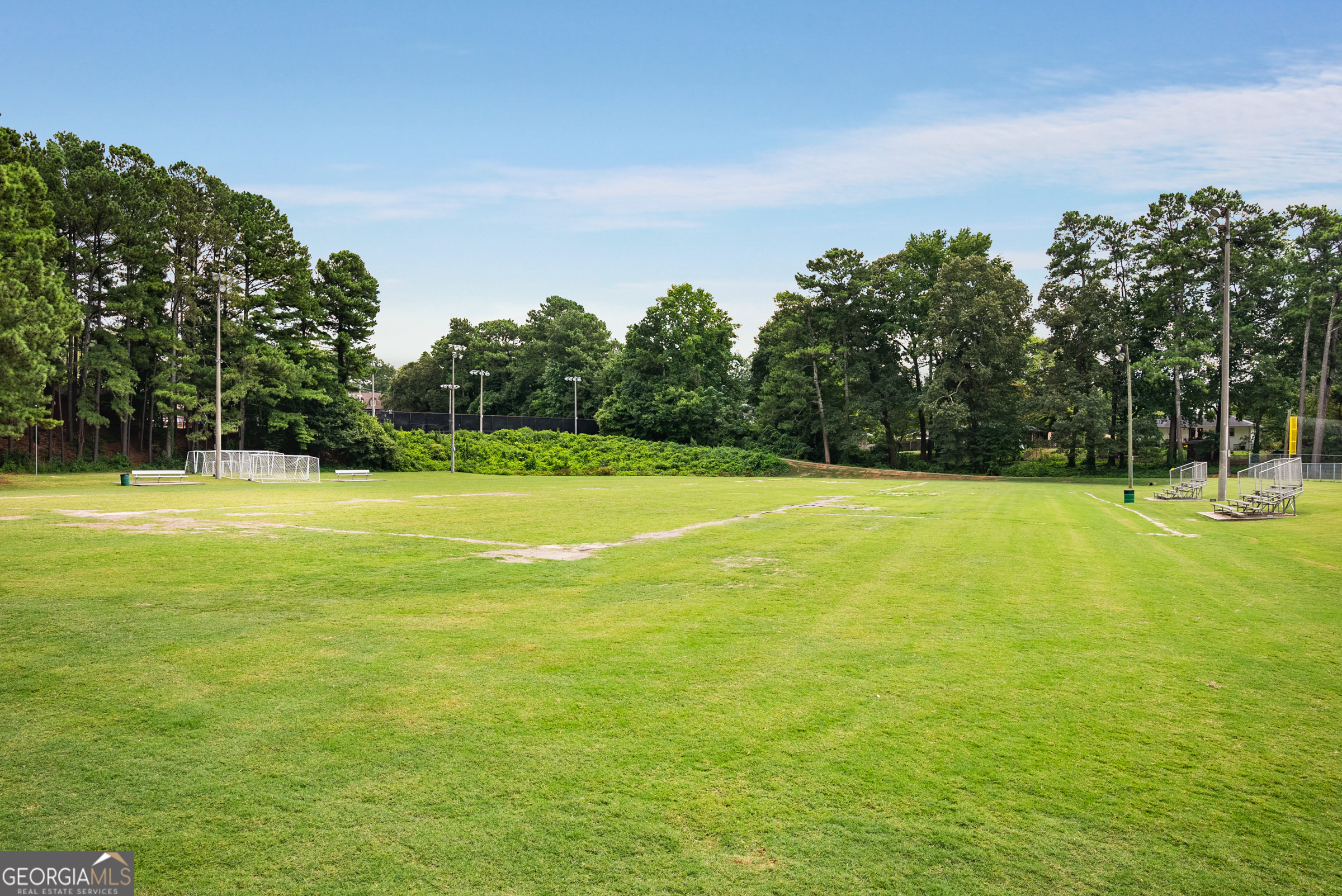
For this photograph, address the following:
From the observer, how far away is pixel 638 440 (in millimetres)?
60219

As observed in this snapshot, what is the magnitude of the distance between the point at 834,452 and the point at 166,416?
153ft

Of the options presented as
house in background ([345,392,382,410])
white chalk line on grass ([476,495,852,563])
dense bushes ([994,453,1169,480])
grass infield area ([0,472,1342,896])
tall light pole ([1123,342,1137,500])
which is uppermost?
house in background ([345,392,382,410])

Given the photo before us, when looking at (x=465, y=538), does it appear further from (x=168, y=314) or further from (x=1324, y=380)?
(x=1324, y=380)

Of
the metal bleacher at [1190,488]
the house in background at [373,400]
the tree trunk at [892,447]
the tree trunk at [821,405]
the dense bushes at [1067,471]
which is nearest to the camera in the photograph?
the metal bleacher at [1190,488]

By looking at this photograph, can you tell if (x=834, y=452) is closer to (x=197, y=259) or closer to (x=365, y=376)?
(x=365, y=376)

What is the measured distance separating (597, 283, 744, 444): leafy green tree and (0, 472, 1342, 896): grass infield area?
52856mm

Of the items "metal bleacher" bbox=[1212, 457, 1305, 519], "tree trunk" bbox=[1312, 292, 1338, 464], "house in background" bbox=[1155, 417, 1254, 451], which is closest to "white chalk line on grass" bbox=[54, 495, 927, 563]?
"metal bleacher" bbox=[1212, 457, 1305, 519]

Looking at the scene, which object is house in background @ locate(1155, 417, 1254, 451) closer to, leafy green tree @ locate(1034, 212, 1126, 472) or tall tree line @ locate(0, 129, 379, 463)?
leafy green tree @ locate(1034, 212, 1126, 472)

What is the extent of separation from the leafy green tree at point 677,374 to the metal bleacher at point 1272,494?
4376 cm

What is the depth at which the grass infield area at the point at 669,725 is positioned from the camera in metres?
3.07

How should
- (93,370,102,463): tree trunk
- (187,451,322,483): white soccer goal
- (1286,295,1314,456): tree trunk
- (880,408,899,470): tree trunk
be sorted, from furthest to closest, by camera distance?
1. (880,408,899,470): tree trunk
2. (1286,295,1314,456): tree trunk
3. (93,370,102,463): tree trunk
4. (187,451,322,483): white soccer goal

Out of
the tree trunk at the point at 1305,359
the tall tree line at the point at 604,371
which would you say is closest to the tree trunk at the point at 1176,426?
the tree trunk at the point at 1305,359

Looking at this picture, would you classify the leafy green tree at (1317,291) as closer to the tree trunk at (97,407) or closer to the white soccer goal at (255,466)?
the white soccer goal at (255,466)

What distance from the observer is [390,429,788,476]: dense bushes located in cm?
5272
